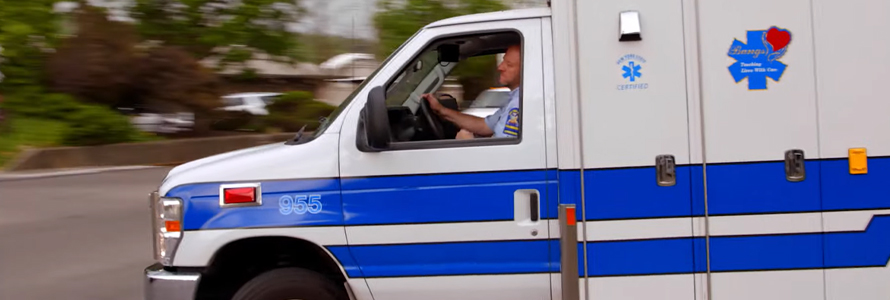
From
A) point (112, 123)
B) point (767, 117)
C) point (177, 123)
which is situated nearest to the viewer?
point (767, 117)

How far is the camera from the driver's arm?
457 centimetres

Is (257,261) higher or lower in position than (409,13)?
lower

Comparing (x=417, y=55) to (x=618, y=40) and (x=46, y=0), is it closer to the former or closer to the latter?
(x=618, y=40)

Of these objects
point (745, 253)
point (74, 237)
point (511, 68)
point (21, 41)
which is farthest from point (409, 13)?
point (745, 253)

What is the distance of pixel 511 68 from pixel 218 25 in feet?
49.2

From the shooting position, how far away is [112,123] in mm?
16312

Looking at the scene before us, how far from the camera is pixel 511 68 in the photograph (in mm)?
4500

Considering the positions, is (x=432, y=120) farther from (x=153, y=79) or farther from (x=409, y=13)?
(x=153, y=79)

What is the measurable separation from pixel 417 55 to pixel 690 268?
1.70 meters

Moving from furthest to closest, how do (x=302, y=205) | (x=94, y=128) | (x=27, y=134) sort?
(x=94, y=128) < (x=27, y=134) < (x=302, y=205)

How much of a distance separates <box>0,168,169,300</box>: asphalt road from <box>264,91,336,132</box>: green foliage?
4.83 meters

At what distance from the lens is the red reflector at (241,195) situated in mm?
4355

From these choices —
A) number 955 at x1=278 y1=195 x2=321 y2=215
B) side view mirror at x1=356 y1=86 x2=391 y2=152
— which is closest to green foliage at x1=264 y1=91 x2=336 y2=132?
number 955 at x1=278 y1=195 x2=321 y2=215

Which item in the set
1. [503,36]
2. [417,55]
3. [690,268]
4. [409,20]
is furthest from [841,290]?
[409,20]
